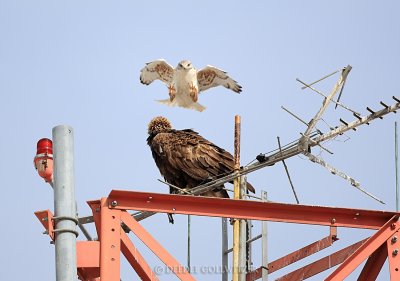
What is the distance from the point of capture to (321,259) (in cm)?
1009

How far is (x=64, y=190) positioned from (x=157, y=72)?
13092mm

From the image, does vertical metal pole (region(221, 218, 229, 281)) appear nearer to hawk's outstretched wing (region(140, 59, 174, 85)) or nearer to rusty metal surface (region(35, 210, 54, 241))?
rusty metal surface (region(35, 210, 54, 241))

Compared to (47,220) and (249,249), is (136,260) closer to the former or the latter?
(47,220)

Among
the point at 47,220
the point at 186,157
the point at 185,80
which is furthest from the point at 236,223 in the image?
the point at 185,80

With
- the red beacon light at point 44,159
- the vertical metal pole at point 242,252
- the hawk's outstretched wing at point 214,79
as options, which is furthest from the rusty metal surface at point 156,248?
the hawk's outstretched wing at point 214,79

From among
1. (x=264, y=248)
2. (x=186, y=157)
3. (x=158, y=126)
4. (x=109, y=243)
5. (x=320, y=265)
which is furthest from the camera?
(x=158, y=126)

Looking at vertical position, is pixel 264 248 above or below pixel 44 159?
above

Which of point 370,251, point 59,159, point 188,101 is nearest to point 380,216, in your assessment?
point 370,251

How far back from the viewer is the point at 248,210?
30.1 feet

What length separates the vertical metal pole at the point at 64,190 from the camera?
776cm

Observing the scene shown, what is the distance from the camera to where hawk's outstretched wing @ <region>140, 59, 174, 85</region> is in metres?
20.5

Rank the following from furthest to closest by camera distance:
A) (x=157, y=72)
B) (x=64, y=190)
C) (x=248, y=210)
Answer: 1. (x=157, y=72)
2. (x=248, y=210)
3. (x=64, y=190)

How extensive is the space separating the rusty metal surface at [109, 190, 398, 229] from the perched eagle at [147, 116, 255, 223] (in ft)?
25.6

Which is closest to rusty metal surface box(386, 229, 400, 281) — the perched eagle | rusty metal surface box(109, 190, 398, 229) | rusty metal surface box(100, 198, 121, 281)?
rusty metal surface box(109, 190, 398, 229)
